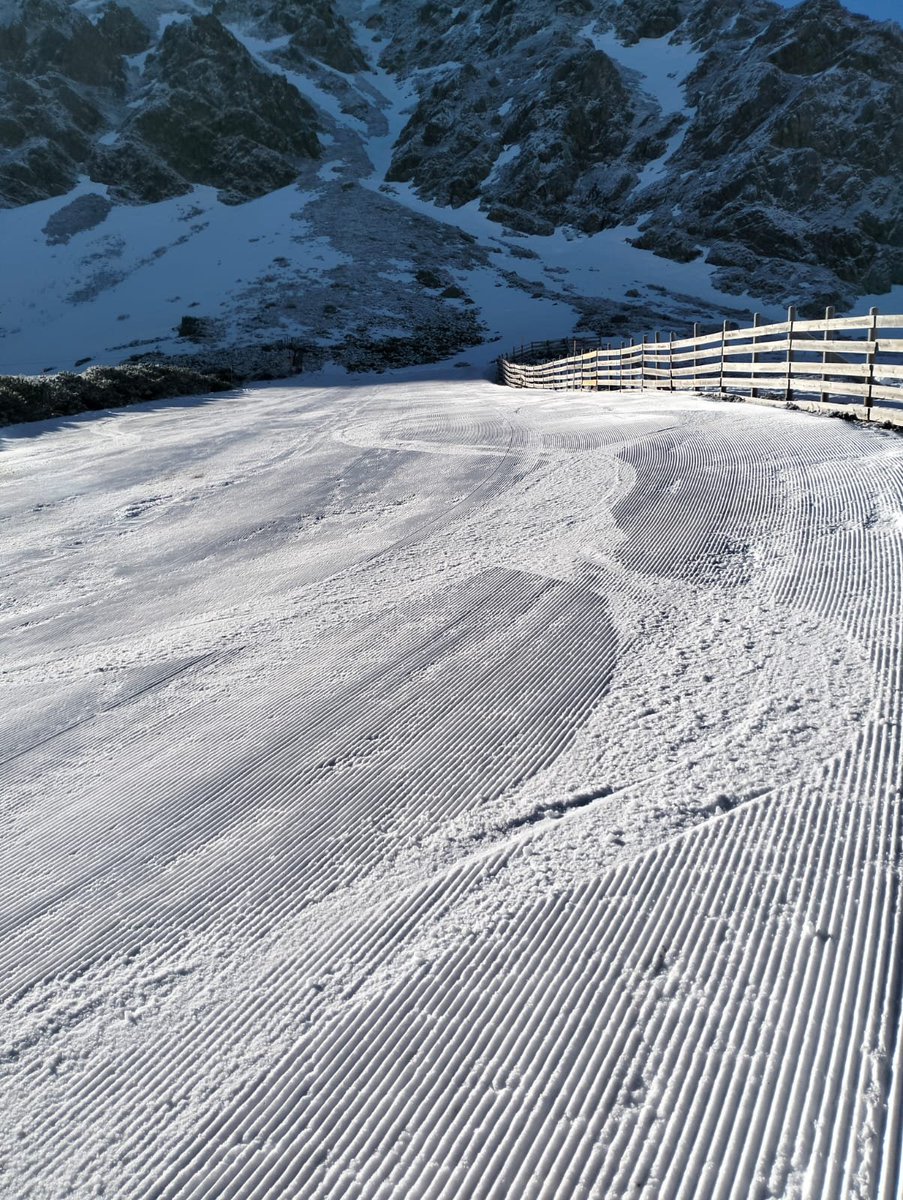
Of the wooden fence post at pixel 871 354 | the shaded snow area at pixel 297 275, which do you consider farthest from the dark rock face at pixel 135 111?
the wooden fence post at pixel 871 354

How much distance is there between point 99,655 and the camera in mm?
4117

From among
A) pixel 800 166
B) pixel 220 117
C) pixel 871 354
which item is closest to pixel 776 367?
pixel 871 354

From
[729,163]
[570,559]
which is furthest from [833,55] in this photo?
[570,559]

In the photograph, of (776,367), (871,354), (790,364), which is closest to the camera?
(871,354)

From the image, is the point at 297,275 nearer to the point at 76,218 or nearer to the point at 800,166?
Result: the point at 76,218

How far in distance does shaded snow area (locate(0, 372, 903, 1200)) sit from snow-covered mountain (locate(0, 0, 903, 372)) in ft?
148

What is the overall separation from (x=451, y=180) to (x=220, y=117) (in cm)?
3257

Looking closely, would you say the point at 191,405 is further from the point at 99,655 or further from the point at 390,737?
the point at 390,737

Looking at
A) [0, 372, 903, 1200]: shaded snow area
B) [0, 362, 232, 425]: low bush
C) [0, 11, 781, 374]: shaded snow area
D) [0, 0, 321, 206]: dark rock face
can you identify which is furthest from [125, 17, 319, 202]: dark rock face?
[0, 372, 903, 1200]: shaded snow area

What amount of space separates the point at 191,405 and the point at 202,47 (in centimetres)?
12103

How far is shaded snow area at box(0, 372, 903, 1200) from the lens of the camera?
161 centimetres

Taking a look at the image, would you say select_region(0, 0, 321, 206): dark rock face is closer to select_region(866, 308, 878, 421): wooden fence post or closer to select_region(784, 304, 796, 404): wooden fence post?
select_region(784, 304, 796, 404): wooden fence post

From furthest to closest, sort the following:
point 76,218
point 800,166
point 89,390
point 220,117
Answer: point 220,117
point 800,166
point 76,218
point 89,390

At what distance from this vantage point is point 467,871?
2.33m
